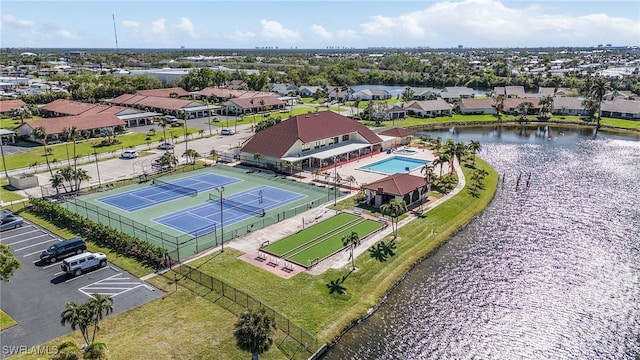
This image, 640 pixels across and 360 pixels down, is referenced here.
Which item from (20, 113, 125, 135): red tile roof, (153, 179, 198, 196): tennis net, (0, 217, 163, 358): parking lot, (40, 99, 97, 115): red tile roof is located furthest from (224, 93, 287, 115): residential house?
(0, 217, 163, 358): parking lot

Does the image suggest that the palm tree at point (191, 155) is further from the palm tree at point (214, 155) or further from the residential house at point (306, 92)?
the residential house at point (306, 92)

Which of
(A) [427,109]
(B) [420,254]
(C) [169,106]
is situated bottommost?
(B) [420,254]

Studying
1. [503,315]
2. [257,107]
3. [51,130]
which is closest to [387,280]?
[503,315]

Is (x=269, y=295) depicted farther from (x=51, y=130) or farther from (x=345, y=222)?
(x=51, y=130)

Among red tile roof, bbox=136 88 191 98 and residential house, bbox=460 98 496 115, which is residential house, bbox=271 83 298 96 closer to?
red tile roof, bbox=136 88 191 98

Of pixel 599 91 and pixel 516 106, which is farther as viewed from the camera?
pixel 516 106

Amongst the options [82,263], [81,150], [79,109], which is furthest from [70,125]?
[82,263]

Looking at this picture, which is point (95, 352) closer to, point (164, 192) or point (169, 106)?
point (164, 192)
